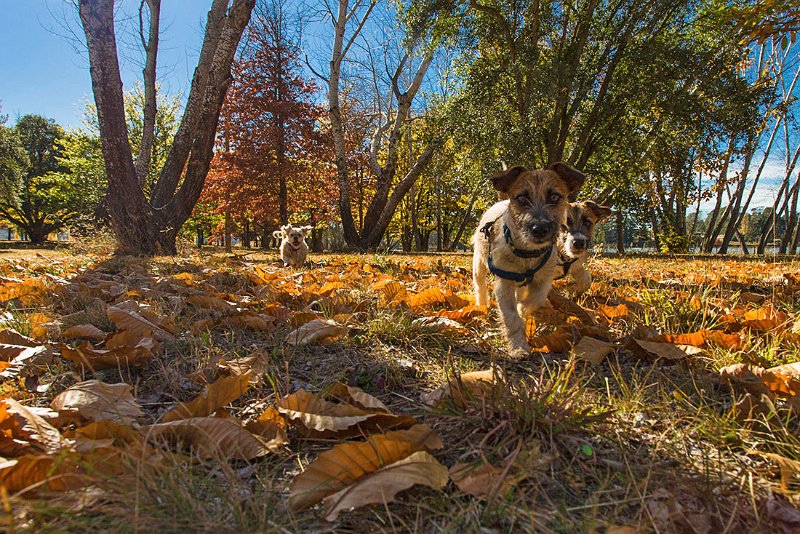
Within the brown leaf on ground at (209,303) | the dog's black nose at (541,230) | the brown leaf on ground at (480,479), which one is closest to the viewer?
the brown leaf on ground at (480,479)

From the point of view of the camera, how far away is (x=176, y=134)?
9.62m

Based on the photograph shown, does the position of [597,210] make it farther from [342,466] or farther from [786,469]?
[342,466]

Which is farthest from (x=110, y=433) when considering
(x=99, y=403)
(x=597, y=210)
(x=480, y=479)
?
(x=597, y=210)

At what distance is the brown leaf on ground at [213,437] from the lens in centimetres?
124

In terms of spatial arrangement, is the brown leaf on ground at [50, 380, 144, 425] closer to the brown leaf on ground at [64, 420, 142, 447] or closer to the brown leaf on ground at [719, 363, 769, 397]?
the brown leaf on ground at [64, 420, 142, 447]

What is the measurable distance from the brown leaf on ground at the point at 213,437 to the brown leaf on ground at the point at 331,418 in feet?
0.51

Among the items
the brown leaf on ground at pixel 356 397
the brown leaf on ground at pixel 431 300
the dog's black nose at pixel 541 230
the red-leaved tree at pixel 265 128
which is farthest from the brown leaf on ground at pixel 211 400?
the red-leaved tree at pixel 265 128

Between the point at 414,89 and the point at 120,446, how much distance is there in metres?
18.2

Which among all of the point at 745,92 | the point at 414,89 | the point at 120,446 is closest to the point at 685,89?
the point at 745,92

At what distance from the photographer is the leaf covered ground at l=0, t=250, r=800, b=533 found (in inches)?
37.9

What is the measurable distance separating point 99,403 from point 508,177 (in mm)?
3160

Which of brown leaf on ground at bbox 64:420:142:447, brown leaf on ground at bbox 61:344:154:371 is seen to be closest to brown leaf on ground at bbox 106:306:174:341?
brown leaf on ground at bbox 61:344:154:371

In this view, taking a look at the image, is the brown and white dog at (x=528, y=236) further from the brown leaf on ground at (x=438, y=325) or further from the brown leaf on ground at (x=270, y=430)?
the brown leaf on ground at (x=270, y=430)

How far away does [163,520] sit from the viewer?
0.87 m
